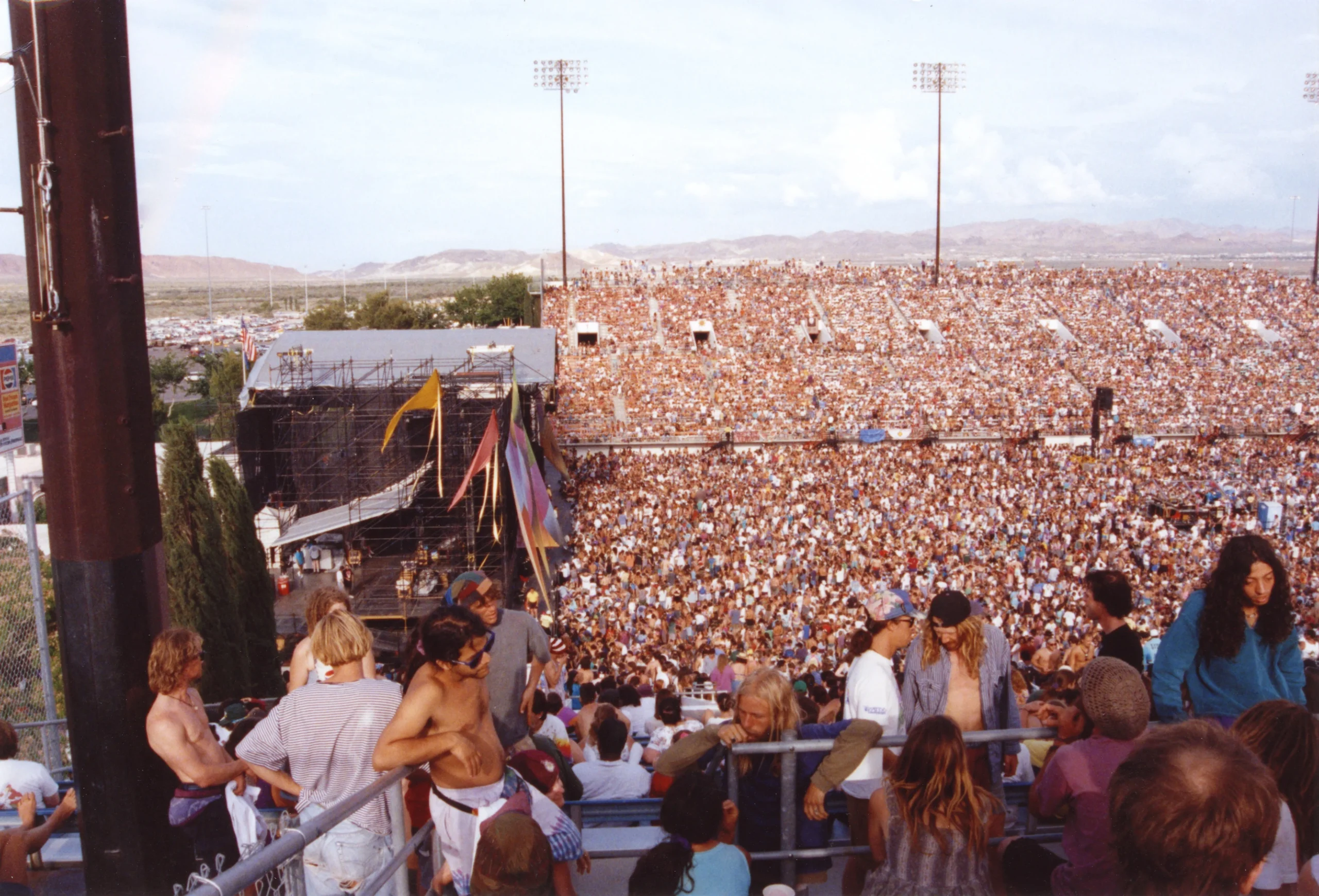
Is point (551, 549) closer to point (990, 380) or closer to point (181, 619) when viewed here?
point (181, 619)

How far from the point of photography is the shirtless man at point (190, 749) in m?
2.79

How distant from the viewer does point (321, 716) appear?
2.98 meters

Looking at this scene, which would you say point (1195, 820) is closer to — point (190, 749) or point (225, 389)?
point (190, 749)

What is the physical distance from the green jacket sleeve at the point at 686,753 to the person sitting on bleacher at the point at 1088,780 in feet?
3.06

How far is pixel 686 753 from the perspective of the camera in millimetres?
3184

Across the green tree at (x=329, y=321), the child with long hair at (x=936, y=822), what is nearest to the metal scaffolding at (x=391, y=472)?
the child with long hair at (x=936, y=822)

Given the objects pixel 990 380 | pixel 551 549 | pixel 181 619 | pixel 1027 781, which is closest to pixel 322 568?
pixel 551 549

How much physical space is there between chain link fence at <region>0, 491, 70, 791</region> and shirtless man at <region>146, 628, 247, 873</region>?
113 centimetres

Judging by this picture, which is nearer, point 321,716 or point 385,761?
point 385,761

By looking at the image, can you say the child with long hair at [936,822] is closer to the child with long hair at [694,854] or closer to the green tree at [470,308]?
the child with long hair at [694,854]

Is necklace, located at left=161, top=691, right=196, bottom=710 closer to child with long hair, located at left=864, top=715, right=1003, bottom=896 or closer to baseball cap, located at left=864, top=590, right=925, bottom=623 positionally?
child with long hair, located at left=864, top=715, right=1003, bottom=896

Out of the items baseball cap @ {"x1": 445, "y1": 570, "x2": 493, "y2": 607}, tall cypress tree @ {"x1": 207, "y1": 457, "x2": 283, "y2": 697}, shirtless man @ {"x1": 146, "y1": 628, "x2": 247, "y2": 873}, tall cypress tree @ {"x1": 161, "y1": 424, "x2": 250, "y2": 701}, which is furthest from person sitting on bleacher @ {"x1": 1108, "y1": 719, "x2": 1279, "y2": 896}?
tall cypress tree @ {"x1": 207, "y1": 457, "x2": 283, "y2": 697}

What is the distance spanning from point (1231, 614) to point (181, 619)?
10130mm

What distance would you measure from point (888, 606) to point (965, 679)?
1.27ft
